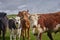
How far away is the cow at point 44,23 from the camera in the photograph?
52.5 feet

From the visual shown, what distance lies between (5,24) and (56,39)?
4360mm

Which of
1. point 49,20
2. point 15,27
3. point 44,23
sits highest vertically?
point 49,20

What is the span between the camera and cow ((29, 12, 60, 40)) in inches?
630

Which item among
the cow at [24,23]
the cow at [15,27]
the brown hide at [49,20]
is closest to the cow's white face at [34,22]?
the brown hide at [49,20]

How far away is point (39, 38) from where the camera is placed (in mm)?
16000

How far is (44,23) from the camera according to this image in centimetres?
1630

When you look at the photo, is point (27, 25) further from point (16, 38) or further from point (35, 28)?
point (35, 28)

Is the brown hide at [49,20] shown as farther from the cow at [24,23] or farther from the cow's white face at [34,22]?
the cow at [24,23]

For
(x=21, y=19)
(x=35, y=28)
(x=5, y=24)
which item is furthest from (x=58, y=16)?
(x=5, y=24)

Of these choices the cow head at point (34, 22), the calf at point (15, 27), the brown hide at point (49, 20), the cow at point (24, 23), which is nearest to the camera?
the cow head at point (34, 22)

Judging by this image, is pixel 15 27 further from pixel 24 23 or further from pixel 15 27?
pixel 24 23

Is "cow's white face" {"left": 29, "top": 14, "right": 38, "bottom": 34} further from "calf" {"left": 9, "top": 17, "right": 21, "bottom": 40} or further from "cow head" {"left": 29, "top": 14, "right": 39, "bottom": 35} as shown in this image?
"calf" {"left": 9, "top": 17, "right": 21, "bottom": 40}

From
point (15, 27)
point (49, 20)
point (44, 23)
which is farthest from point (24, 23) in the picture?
point (44, 23)

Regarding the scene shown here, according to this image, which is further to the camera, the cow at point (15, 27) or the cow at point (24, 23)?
the cow at point (24, 23)
